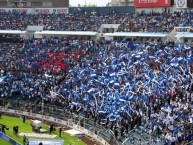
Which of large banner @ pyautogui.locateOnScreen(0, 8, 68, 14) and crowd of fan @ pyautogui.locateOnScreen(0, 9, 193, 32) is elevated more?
large banner @ pyautogui.locateOnScreen(0, 8, 68, 14)

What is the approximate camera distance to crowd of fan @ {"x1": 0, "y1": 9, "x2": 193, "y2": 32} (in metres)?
54.7

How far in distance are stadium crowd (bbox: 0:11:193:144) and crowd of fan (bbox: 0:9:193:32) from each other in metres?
0.13

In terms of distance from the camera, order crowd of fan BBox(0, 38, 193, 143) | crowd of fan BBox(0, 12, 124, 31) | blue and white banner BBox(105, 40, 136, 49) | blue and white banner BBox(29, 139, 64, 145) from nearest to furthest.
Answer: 1. blue and white banner BBox(29, 139, 64, 145)
2. crowd of fan BBox(0, 38, 193, 143)
3. blue and white banner BBox(105, 40, 136, 49)
4. crowd of fan BBox(0, 12, 124, 31)

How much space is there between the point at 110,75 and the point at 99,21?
19.1 m

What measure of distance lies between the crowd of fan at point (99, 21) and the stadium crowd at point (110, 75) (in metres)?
0.13

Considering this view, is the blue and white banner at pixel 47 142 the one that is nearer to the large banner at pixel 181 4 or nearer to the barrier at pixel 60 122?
the barrier at pixel 60 122

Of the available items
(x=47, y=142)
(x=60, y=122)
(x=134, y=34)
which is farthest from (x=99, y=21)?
(x=47, y=142)

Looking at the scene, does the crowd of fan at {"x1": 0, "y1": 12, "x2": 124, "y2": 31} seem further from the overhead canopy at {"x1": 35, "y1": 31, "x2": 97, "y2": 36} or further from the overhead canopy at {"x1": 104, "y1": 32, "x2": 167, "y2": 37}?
the overhead canopy at {"x1": 104, "y1": 32, "x2": 167, "y2": 37}

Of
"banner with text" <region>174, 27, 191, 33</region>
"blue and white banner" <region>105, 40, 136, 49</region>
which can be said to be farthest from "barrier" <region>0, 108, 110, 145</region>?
"banner with text" <region>174, 27, 191, 33</region>

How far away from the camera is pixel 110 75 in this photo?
1773 inches

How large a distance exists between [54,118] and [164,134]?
15.5 m

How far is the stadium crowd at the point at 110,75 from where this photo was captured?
36.3m

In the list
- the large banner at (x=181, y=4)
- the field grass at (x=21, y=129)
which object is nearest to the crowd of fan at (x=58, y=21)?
the large banner at (x=181, y=4)

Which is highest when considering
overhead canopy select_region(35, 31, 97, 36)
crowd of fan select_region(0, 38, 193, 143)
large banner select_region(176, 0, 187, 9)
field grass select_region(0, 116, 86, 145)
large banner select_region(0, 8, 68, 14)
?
large banner select_region(176, 0, 187, 9)
